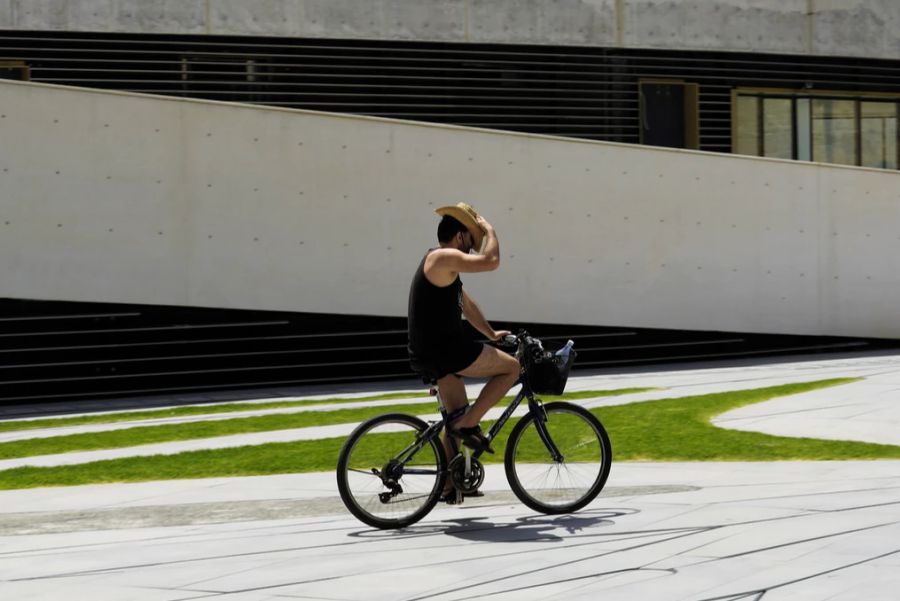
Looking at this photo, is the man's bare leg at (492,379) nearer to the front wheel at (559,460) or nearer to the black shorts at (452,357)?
the black shorts at (452,357)

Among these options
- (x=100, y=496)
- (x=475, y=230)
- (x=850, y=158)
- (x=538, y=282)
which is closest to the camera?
(x=475, y=230)

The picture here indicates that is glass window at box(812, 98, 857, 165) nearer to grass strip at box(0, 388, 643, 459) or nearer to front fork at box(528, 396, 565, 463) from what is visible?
grass strip at box(0, 388, 643, 459)

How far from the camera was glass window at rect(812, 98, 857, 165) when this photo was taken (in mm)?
27062

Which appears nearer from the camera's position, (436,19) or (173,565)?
(173,565)

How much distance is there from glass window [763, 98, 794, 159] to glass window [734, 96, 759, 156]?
18 cm

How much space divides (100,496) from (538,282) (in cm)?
1264

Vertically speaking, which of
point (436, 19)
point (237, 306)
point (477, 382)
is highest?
point (436, 19)

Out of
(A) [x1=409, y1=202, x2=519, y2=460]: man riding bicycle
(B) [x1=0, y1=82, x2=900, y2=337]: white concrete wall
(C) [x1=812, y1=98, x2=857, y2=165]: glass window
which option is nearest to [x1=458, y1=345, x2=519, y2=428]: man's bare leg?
(A) [x1=409, y1=202, x2=519, y2=460]: man riding bicycle

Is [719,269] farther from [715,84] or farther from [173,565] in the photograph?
[173,565]

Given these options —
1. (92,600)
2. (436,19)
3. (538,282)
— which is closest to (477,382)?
(538,282)

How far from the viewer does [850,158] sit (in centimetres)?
2762

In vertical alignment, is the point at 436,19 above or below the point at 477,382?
above

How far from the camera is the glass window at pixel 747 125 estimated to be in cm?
2603

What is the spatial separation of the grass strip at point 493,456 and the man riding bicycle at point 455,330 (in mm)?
2941
